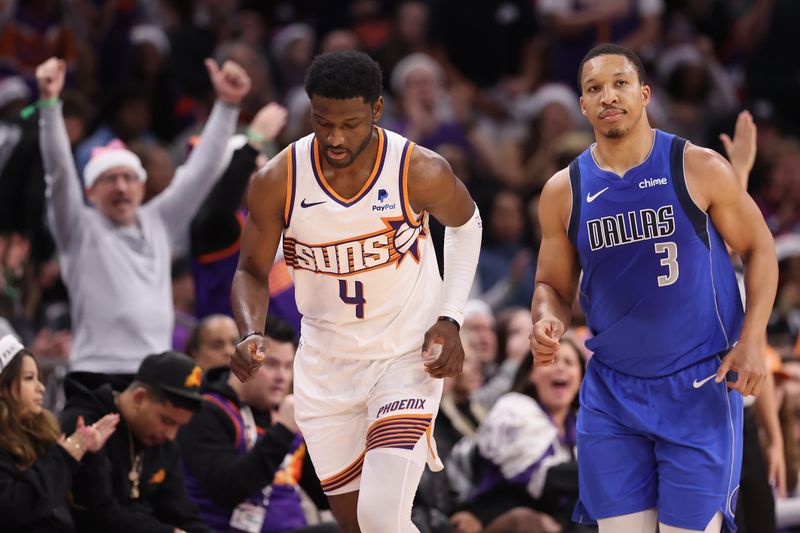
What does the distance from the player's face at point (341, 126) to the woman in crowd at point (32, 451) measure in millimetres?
1866

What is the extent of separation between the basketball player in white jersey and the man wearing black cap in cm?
114

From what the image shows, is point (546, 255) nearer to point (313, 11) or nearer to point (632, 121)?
point (632, 121)

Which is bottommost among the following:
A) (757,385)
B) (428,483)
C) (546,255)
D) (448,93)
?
(428,483)

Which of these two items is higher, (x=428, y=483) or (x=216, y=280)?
(x=216, y=280)

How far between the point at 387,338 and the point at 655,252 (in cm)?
107

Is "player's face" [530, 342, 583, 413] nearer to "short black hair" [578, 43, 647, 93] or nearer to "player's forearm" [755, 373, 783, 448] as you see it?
"player's forearm" [755, 373, 783, 448]

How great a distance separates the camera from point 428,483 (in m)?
7.09

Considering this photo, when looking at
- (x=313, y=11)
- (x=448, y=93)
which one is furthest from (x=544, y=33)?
(x=313, y=11)

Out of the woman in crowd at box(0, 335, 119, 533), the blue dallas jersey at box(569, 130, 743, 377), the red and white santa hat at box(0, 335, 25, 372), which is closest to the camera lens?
the blue dallas jersey at box(569, 130, 743, 377)

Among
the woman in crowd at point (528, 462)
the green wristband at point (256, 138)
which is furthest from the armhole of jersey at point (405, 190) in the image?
the green wristband at point (256, 138)

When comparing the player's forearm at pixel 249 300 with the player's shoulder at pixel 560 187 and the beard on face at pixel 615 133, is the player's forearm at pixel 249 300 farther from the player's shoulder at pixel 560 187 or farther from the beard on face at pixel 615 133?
the beard on face at pixel 615 133

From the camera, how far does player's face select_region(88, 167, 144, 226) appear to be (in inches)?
289

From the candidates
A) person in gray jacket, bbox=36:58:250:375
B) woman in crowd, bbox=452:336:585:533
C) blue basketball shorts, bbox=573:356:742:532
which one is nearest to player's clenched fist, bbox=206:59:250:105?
person in gray jacket, bbox=36:58:250:375

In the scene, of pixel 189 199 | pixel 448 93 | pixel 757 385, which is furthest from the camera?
pixel 448 93
